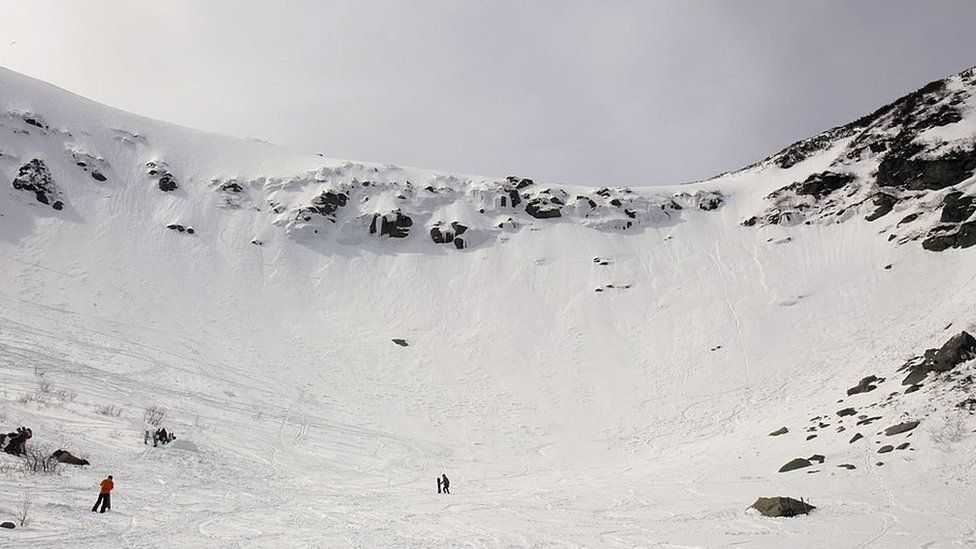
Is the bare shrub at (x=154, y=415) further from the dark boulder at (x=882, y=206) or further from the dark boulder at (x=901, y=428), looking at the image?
the dark boulder at (x=882, y=206)

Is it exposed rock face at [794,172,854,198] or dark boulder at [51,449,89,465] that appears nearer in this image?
dark boulder at [51,449,89,465]

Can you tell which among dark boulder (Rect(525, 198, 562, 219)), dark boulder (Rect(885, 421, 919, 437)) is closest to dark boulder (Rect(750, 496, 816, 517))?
dark boulder (Rect(885, 421, 919, 437))

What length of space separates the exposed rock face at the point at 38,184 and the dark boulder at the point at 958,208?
73592 mm

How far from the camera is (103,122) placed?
62125mm

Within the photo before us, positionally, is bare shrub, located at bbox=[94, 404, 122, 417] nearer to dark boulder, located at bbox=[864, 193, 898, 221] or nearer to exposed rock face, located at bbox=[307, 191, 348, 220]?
exposed rock face, located at bbox=[307, 191, 348, 220]

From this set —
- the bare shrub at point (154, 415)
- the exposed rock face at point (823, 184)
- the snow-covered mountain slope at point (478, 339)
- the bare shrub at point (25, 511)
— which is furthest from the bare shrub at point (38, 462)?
the exposed rock face at point (823, 184)

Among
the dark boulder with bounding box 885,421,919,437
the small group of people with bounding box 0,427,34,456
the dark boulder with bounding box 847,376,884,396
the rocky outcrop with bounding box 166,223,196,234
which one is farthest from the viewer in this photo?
the rocky outcrop with bounding box 166,223,196,234

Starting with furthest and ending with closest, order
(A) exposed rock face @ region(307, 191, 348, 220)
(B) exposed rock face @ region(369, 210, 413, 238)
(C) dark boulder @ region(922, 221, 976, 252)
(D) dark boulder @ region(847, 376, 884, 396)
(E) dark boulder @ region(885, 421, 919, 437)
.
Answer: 1. (A) exposed rock face @ region(307, 191, 348, 220)
2. (B) exposed rock face @ region(369, 210, 413, 238)
3. (C) dark boulder @ region(922, 221, 976, 252)
4. (D) dark boulder @ region(847, 376, 884, 396)
5. (E) dark boulder @ region(885, 421, 919, 437)

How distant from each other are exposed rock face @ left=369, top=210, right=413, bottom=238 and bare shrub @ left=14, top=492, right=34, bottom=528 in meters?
47.1

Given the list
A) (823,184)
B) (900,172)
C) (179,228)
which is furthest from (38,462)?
(823,184)

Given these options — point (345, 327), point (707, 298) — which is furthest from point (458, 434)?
point (707, 298)

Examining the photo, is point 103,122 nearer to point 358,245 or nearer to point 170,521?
point 358,245

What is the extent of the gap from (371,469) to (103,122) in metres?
65.0

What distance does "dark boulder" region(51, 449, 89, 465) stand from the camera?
43.3ft
